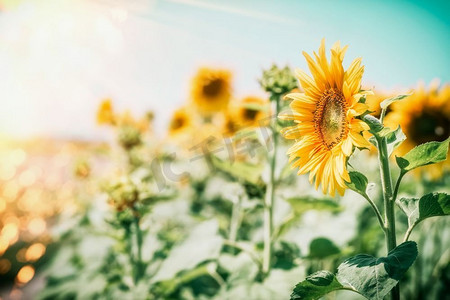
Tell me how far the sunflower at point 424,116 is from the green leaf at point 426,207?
738 mm

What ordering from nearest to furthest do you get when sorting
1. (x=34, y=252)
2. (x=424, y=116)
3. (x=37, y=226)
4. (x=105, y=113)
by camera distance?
(x=424, y=116), (x=105, y=113), (x=34, y=252), (x=37, y=226)

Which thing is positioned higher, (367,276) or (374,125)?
(374,125)

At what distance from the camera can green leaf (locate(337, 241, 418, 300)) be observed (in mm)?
533

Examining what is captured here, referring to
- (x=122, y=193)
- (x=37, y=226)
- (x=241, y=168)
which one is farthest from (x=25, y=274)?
(x=241, y=168)

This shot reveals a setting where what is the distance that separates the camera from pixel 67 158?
12.2 feet

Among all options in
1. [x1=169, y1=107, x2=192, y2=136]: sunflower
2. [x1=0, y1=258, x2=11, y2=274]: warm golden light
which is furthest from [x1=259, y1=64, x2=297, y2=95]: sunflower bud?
[x1=0, y1=258, x2=11, y2=274]: warm golden light

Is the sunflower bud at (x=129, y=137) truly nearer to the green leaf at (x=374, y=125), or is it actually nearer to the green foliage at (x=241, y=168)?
the green foliage at (x=241, y=168)

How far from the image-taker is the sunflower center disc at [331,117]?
27.5 inches

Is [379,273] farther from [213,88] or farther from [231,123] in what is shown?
[213,88]

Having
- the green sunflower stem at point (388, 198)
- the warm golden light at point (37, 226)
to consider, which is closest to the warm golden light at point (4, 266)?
the warm golden light at point (37, 226)

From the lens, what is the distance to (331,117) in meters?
0.74

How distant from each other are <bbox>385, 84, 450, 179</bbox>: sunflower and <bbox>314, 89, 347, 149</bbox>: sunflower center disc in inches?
27.9

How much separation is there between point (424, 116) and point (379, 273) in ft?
3.49

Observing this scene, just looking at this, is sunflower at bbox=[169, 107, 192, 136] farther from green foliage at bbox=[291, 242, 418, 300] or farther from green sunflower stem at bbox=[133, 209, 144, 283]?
green foliage at bbox=[291, 242, 418, 300]
